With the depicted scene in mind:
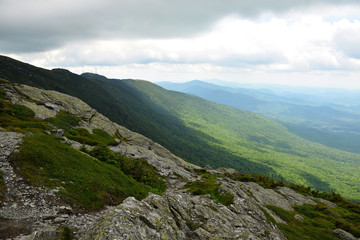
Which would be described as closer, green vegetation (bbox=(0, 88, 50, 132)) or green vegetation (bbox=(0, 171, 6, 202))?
green vegetation (bbox=(0, 171, 6, 202))

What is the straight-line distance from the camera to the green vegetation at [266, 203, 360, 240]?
24.4 metres

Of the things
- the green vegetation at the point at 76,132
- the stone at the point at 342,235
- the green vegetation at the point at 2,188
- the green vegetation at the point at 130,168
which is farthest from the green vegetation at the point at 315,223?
the green vegetation at the point at 76,132

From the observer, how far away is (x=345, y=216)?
40719 mm

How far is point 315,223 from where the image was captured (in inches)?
1256

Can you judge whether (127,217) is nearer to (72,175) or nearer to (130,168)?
(72,175)

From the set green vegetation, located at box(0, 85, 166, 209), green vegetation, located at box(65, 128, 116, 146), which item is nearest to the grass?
green vegetation, located at box(0, 85, 166, 209)

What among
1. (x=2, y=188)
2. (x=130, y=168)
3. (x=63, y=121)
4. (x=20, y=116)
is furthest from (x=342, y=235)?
(x=20, y=116)

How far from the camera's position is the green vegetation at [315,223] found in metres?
24.4

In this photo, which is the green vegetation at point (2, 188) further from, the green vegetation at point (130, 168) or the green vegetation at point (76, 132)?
the green vegetation at point (76, 132)

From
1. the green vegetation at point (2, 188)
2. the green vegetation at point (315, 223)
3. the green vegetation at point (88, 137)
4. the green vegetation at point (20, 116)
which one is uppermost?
the green vegetation at point (20, 116)

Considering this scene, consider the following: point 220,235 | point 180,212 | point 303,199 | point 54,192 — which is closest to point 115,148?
point 54,192

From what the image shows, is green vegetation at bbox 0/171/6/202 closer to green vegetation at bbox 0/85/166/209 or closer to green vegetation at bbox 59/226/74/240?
green vegetation at bbox 0/85/166/209

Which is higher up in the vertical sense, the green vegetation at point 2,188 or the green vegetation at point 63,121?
the green vegetation at point 63,121

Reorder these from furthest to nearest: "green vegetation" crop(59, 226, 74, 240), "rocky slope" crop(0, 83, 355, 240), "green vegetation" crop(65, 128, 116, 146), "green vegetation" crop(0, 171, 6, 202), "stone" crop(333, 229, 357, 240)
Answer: "green vegetation" crop(65, 128, 116, 146) < "stone" crop(333, 229, 357, 240) < "green vegetation" crop(0, 171, 6, 202) < "green vegetation" crop(59, 226, 74, 240) < "rocky slope" crop(0, 83, 355, 240)
